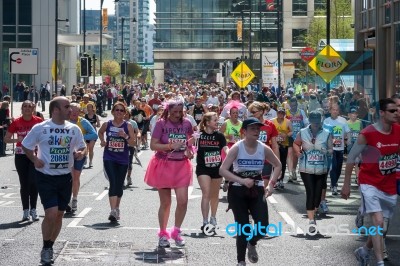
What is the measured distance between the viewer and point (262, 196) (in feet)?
33.4

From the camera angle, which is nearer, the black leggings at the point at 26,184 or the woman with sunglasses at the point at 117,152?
the black leggings at the point at 26,184

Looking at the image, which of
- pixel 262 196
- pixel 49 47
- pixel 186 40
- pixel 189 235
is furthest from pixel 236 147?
pixel 186 40

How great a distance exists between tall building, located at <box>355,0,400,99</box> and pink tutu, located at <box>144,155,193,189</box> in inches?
926

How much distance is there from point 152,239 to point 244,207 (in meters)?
2.97

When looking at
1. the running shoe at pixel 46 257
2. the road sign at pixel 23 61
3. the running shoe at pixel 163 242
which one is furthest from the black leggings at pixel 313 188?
the road sign at pixel 23 61

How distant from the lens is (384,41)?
133 feet

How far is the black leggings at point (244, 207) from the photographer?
1005cm

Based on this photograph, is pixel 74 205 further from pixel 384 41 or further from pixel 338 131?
pixel 384 41

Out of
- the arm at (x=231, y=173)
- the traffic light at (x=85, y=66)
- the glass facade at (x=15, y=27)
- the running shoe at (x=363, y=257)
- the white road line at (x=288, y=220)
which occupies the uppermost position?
the glass facade at (x=15, y=27)

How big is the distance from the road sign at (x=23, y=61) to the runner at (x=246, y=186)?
25.2m

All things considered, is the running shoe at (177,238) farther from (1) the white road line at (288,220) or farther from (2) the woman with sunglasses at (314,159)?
(2) the woman with sunglasses at (314,159)

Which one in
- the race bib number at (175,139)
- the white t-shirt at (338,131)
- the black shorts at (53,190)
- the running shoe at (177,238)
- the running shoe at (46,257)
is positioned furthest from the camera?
the white t-shirt at (338,131)

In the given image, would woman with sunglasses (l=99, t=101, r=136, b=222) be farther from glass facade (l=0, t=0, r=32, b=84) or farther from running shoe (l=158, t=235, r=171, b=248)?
glass facade (l=0, t=0, r=32, b=84)

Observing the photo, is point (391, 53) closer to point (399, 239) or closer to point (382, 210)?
point (399, 239)
